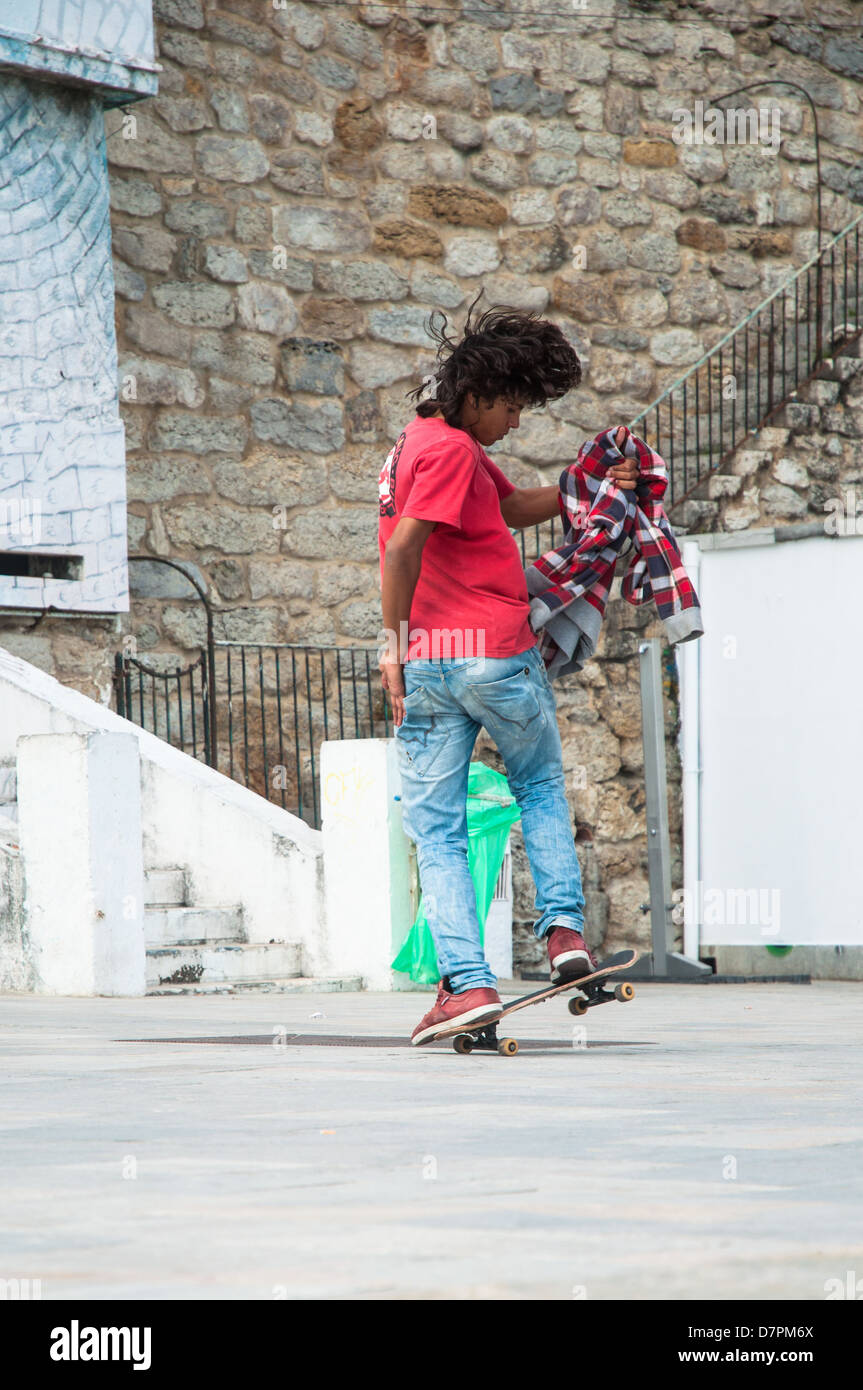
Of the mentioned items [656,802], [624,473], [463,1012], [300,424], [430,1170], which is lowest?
[463,1012]

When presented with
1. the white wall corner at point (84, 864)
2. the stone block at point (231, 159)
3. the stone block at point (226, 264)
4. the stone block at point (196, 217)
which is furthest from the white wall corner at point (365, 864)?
the stone block at point (231, 159)

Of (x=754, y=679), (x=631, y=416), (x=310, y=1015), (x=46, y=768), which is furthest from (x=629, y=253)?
(x=310, y=1015)

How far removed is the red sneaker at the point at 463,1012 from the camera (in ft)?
14.4

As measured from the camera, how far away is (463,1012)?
441 cm

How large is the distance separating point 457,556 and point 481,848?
3.89 meters

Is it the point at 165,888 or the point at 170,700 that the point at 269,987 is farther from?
the point at 170,700

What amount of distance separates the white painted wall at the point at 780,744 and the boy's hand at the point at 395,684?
15.1 feet

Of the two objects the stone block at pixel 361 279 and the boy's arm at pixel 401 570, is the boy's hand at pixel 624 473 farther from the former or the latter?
the stone block at pixel 361 279

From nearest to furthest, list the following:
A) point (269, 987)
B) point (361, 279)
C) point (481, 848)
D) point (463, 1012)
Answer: point (463, 1012) → point (269, 987) → point (481, 848) → point (361, 279)

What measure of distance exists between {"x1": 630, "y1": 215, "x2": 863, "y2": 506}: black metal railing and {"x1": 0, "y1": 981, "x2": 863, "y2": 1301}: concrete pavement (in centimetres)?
963

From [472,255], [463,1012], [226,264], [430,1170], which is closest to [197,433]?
[226,264]

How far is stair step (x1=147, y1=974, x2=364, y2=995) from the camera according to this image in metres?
7.93

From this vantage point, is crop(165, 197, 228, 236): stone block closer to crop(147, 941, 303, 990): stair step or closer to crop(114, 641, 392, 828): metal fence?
crop(114, 641, 392, 828): metal fence
